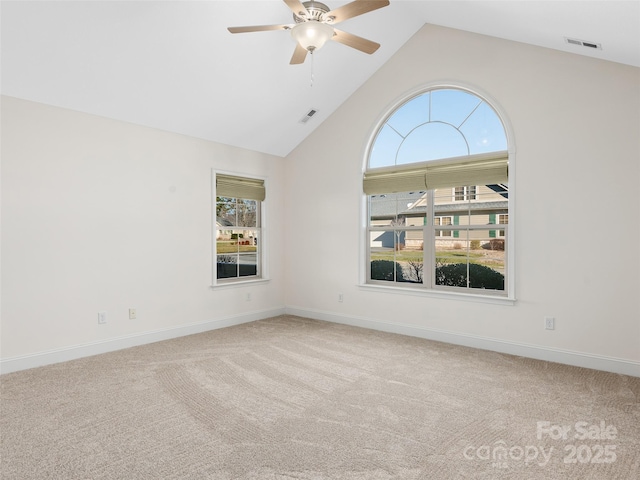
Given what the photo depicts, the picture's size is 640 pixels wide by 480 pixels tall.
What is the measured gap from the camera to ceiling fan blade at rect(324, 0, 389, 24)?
2.57 metres

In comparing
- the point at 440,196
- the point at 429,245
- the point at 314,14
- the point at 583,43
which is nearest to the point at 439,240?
the point at 429,245

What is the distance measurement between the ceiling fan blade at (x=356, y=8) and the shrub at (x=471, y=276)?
2962 millimetres

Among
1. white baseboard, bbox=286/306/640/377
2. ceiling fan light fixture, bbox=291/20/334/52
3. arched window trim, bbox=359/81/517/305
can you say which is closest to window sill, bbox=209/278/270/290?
white baseboard, bbox=286/306/640/377

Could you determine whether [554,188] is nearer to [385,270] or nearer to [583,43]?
[583,43]

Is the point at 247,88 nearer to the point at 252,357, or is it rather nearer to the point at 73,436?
the point at 252,357

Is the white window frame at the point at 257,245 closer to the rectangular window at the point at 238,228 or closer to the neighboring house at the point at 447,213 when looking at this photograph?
the rectangular window at the point at 238,228

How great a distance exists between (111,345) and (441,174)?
4107mm

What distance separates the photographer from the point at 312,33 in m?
2.85

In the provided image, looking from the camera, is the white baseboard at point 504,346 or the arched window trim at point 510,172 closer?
the white baseboard at point 504,346

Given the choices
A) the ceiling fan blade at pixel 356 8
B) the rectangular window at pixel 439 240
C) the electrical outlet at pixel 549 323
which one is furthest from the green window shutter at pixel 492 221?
the ceiling fan blade at pixel 356 8

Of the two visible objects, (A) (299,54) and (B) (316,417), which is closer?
(B) (316,417)

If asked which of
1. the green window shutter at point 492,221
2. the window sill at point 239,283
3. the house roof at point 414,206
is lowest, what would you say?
the window sill at point 239,283

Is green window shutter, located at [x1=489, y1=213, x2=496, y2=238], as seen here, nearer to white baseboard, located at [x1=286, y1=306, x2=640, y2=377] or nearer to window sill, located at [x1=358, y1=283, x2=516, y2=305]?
window sill, located at [x1=358, y1=283, x2=516, y2=305]

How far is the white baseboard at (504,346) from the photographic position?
3496 millimetres
